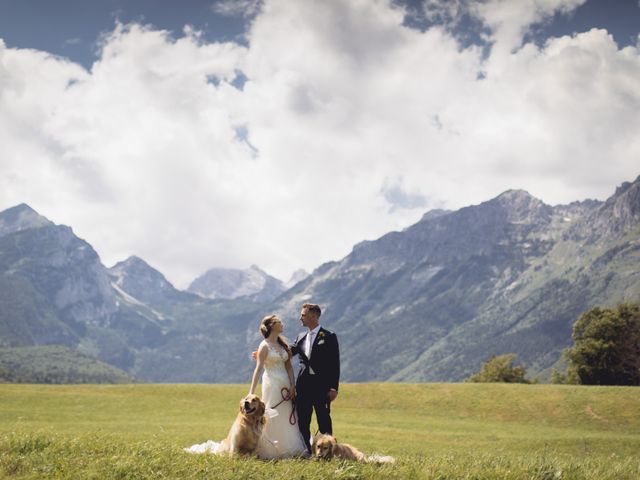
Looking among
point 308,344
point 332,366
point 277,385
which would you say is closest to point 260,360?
point 277,385

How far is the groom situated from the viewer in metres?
14.9

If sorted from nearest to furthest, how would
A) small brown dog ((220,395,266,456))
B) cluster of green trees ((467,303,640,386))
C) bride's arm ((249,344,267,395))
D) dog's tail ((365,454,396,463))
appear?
dog's tail ((365,454,396,463)) → small brown dog ((220,395,266,456)) → bride's arm ((249,344,267,395)) → cluster of green trees ((467,303,640,386))

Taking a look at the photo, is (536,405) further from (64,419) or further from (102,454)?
Answer: (102,454)

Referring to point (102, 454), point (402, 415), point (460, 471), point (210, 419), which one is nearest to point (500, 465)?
point (460, 471)

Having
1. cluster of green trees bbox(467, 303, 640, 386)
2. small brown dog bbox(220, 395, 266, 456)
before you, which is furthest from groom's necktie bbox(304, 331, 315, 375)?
cluster of green trees bbox(467, 303, 640, 386)

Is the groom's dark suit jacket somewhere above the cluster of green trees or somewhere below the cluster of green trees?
above

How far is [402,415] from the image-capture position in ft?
154

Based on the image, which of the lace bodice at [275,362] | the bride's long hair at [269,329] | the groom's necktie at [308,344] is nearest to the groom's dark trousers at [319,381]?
the groom's necktie at [308,344]

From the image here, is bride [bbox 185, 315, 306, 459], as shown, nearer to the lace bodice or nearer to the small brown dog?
the lace bodice

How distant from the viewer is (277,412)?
14820 mm

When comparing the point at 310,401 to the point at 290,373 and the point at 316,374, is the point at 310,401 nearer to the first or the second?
the point at 316,374

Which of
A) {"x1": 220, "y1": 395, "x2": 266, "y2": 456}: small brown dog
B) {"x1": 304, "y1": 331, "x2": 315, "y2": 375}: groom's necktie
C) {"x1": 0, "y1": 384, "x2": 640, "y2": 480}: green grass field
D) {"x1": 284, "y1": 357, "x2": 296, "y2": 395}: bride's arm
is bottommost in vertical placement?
{"x1": 0, "y1": 384, "x2": 640, "y2": 480}: green grass field

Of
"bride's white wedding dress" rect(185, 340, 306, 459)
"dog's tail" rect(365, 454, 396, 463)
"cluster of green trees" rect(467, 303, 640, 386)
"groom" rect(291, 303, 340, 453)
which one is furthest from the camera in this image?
"cluster of green trees" rect(467, 303, 640, 386)

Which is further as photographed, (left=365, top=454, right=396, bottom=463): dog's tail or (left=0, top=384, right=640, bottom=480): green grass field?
(left=365, top=454, right=396, bottom=463): dog's tail
